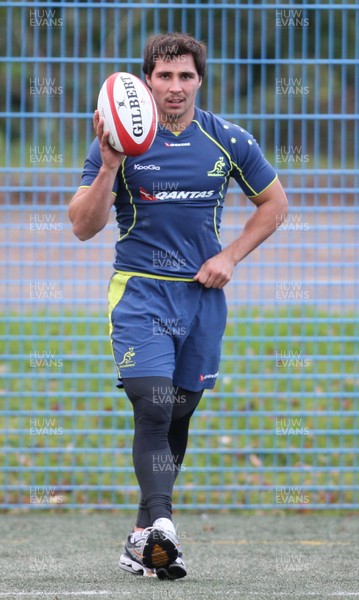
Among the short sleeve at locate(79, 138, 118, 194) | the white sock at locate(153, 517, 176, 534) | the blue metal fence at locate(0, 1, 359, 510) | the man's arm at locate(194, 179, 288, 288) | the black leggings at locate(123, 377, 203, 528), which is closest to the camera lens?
the white sock at locate(153, 517, 176, 534)

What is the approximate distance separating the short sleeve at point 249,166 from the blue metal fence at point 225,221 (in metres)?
1.85

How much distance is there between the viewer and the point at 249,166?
530 centimetres

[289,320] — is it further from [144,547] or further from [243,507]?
[144,547]

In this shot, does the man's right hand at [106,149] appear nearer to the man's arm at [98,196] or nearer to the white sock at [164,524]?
the man's arm at [98,196]

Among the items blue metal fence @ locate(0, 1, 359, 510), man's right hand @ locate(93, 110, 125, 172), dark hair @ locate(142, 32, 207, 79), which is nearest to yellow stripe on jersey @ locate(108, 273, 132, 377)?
man's right hand @ locate(93, 110, 125, 172)

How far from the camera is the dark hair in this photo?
5.07 meters

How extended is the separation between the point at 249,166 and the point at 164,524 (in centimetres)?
156

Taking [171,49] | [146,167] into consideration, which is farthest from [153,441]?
[171,49]

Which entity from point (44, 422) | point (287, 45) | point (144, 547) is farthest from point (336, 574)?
point (287, 45)

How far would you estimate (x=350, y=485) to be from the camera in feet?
24.8

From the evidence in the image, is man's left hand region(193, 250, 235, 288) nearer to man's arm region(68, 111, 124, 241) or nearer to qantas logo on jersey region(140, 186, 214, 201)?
qantas logo on jersey region(140, 186, 214, 201)

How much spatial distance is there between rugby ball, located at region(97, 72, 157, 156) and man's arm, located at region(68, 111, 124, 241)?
37 mm

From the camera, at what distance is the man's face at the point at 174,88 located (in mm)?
5051

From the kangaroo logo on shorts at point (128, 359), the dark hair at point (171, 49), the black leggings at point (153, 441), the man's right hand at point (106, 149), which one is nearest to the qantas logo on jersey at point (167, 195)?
the man's right hand at point (106, 149)
